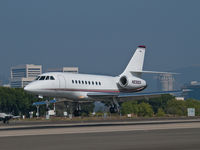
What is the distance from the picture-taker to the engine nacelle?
221 ft

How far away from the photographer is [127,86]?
2670 inches

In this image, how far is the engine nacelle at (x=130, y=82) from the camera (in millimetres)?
67438

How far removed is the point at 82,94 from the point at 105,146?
33.7 meters

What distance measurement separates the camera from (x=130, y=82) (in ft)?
221

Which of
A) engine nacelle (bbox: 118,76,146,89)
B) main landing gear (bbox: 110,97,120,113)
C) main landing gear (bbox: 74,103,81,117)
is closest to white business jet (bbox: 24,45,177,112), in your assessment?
engine nacelle (bbox: 118,76,146,89)

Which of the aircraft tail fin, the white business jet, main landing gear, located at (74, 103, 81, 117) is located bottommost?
main landing gear, located at (74, 103, 81, 117)

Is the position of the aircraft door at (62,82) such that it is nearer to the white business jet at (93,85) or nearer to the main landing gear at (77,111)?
the white business jet at (93,85)

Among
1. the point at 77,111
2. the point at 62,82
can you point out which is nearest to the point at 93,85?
the point at 77,111

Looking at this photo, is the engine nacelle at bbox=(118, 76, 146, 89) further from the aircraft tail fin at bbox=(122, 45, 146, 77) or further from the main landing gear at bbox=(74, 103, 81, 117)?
the main landing gear at bbox=(74, 103, 81, 117)

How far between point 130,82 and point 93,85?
5.83m

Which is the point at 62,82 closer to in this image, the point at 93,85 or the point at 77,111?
the point at 93,85

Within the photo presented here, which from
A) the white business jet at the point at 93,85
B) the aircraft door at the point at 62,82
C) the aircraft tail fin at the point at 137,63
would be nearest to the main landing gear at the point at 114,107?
the white business jet at the point at 93,85

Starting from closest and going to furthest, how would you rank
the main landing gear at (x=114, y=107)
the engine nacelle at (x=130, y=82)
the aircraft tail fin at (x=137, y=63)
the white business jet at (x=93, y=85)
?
the white business jet at (x=93, y=85) → the main landing gear at (x=114, y=107) → the engine nacelle at (x=130, y=82) → the aircraft tail fin at (x=137, y=63)

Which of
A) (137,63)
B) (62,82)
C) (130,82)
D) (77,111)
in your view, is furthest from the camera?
(137,63)
